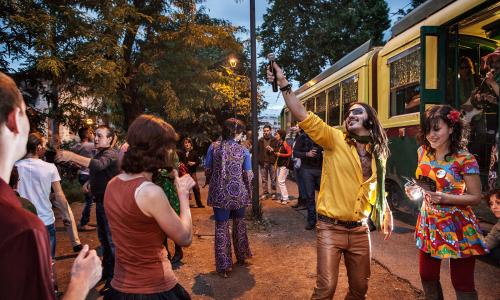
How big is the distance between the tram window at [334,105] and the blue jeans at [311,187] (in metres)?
3.39

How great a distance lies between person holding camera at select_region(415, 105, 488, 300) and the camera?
111 inches

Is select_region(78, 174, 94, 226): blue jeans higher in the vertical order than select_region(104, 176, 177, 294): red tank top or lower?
lower

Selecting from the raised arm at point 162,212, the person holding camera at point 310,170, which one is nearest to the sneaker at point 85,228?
the person holding camera at point 310,170

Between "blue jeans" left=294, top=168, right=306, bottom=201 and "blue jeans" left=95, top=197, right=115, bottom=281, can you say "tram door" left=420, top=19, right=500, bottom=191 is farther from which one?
"blue jeans" left=95, top=197, right=115, bottom=281

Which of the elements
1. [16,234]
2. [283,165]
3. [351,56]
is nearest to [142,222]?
[16,234]

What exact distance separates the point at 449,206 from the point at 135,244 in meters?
2.22

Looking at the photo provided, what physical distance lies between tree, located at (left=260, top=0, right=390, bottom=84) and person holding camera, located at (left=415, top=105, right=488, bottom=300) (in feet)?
75.4

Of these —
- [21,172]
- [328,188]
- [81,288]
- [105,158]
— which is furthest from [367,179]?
[21,172]

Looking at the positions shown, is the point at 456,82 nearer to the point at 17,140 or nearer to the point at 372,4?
the point at 17,140

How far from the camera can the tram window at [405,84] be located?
21.5 feet

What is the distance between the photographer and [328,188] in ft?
9.96

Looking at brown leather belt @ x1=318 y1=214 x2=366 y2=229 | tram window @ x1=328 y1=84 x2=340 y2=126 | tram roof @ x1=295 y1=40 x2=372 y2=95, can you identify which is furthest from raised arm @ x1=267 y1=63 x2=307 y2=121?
tram window @ x1=328 y1=84 x2=340 y2=126

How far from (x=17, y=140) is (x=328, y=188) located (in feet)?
7.59

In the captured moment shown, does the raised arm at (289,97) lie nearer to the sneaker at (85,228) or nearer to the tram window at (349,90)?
the sneaker at (85,228)
